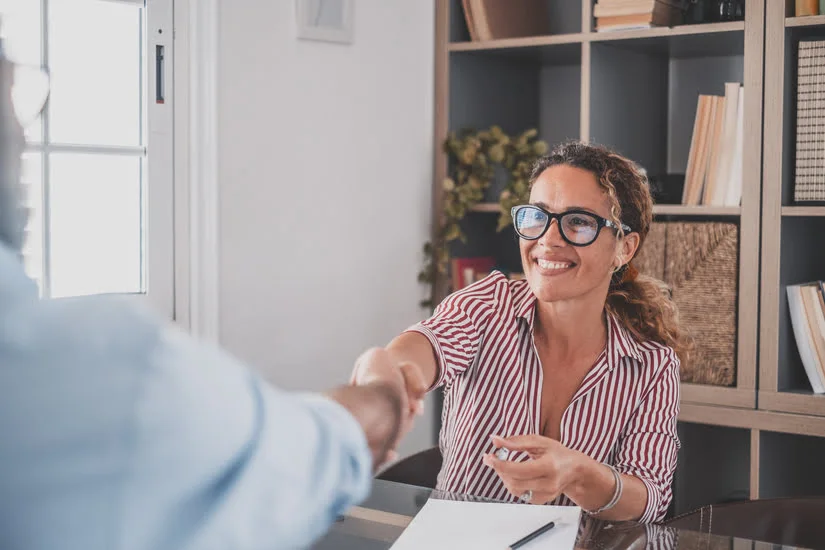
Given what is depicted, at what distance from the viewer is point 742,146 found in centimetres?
277

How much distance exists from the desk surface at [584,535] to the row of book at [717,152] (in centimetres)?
156

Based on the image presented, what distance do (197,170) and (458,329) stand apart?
103 centimetres

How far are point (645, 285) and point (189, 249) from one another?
1.23m

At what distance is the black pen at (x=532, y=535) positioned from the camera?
136 cm

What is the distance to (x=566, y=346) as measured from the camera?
201 centimetres

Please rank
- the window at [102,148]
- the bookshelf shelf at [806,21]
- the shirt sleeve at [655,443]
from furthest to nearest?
the bookshelf shelf at [806,21] → the window at [102,148] → the shirt sleeve at [655,443]

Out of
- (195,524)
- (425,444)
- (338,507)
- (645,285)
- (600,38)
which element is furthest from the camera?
(425,444)

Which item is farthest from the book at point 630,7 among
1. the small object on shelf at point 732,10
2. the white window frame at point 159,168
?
the white window frame at point 159,168

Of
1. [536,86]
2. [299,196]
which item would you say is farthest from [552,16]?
[299,196]

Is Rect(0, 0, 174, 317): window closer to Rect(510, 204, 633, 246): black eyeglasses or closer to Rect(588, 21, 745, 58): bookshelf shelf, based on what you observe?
Rect(510, 204, 633, 246): black eyeglasses

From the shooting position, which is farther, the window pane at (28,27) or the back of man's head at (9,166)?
the window pane at (28,27)

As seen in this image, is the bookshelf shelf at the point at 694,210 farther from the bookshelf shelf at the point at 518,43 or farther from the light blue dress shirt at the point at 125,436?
the light blue dress shirt at the point at 125,436

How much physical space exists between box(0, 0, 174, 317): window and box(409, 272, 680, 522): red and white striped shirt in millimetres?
951

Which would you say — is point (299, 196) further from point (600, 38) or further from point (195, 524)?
point (195, 524)
